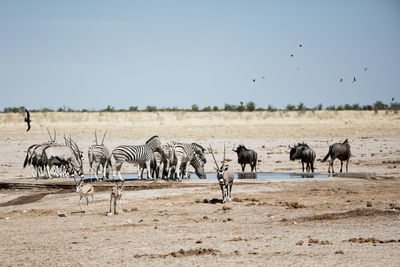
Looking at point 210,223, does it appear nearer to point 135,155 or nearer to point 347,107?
point 135,155

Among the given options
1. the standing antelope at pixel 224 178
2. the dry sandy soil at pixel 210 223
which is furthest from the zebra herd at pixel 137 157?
the standing antelope at pixel 224 178

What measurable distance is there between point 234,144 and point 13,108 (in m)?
47.5

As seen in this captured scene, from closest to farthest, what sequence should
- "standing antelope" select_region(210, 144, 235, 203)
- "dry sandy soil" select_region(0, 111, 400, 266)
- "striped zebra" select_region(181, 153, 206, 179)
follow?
"dry sandy soil" select_region(0, 111, 400, 266)
"standing antelope" select_region(210, 144, 235, 203)
"striped zebra" select_region(181, 153, 206, 179)

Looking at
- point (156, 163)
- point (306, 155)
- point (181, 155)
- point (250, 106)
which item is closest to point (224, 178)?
point (181, 155)

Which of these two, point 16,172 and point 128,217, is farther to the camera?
point 16,172

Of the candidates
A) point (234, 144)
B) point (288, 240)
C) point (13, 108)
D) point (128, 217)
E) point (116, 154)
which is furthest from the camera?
point (13, 108)

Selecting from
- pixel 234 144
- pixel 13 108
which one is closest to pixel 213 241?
pixel 234 144

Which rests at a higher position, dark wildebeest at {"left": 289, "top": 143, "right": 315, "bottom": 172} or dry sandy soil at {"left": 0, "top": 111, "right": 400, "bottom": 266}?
dark wildebeest at {"left": 289, "top": 143, "right": 315, "bottom": 172}

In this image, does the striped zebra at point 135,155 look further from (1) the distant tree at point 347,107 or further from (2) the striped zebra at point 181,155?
(1) the distant tree at point 347,107

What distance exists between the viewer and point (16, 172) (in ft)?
92.0

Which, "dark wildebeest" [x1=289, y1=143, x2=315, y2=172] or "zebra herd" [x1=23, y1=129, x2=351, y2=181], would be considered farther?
"dark wildebeest" [x1=289, y1=143, x2=315, y2=172]

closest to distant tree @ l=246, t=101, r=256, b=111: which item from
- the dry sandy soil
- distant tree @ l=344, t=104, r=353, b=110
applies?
distant tree @ l=344, t=104, r=353, b=110

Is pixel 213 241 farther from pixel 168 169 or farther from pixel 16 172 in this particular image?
pixel 16 172

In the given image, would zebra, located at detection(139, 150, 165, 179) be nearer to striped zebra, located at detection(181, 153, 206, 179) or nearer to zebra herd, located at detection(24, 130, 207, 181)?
zebra herd, located at detection(24, 130, 207, 181)
